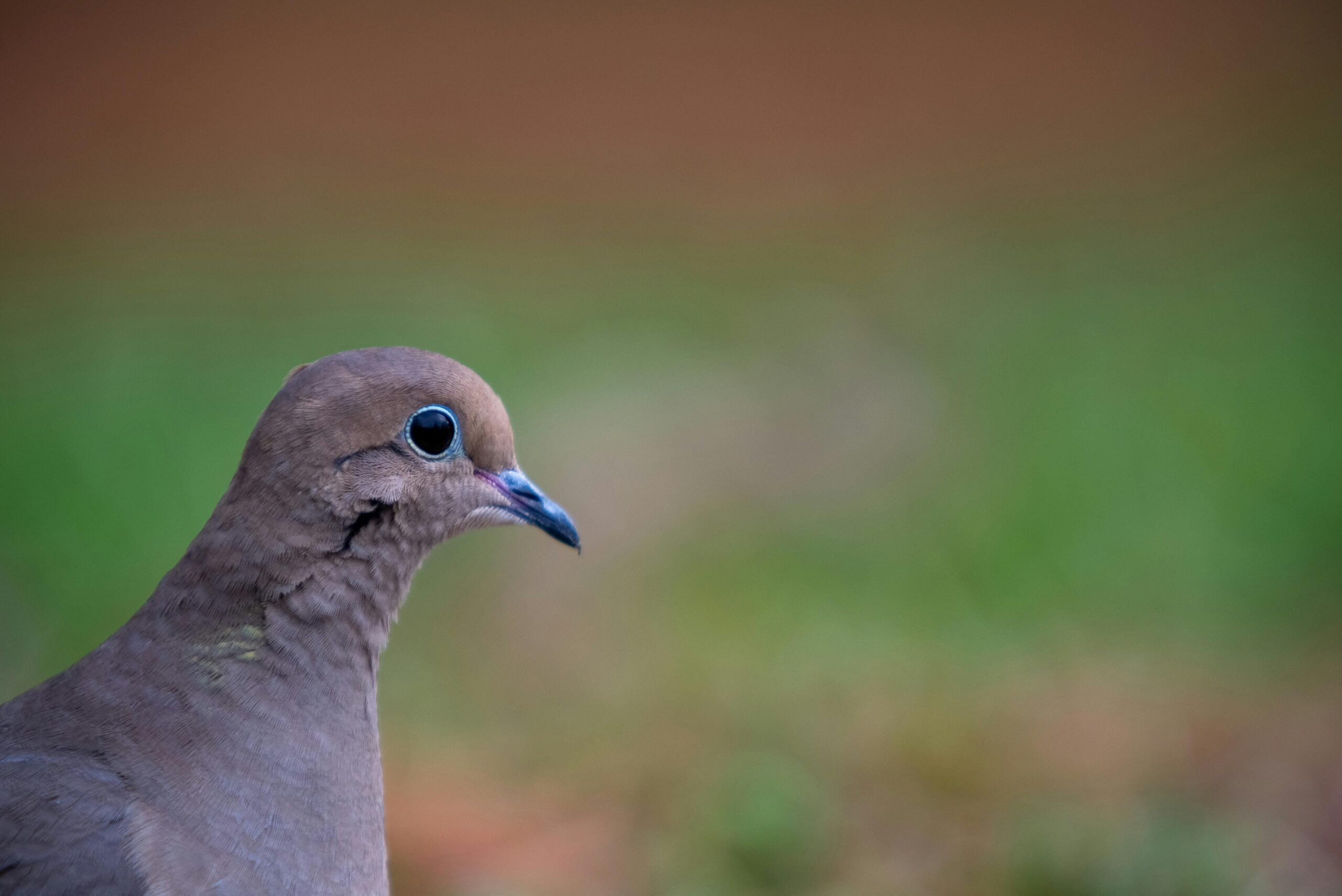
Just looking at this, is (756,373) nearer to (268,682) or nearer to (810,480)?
(810,480)

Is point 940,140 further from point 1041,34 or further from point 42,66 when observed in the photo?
point 42,66

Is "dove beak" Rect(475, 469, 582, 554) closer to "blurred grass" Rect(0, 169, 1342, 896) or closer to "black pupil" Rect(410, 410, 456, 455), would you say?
"black pupil" Rect(410, 410, 456, 455)

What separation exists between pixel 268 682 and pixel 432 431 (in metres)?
0.41

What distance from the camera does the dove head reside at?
166 cm

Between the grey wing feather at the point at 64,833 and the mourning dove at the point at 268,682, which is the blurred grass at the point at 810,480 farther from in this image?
the grey wing feather at the point at 64,833

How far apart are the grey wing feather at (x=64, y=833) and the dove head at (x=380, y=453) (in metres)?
0.40

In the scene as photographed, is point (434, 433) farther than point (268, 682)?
Yes

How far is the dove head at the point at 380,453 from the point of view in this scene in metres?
1.66

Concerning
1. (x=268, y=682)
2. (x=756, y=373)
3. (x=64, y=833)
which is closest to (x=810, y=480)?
(x=756, y=373)

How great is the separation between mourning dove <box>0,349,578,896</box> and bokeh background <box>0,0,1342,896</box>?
164 centimetres

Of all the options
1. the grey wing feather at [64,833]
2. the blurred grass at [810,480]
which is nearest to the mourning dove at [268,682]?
the grey wing feather at [64,833]

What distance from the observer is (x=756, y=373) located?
5191mm

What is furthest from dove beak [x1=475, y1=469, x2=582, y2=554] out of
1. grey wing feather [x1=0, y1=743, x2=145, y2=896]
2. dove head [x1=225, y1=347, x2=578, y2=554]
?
grey wing feather [x1=0, y1=743, x2=145, y2=896]

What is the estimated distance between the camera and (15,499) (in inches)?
171
